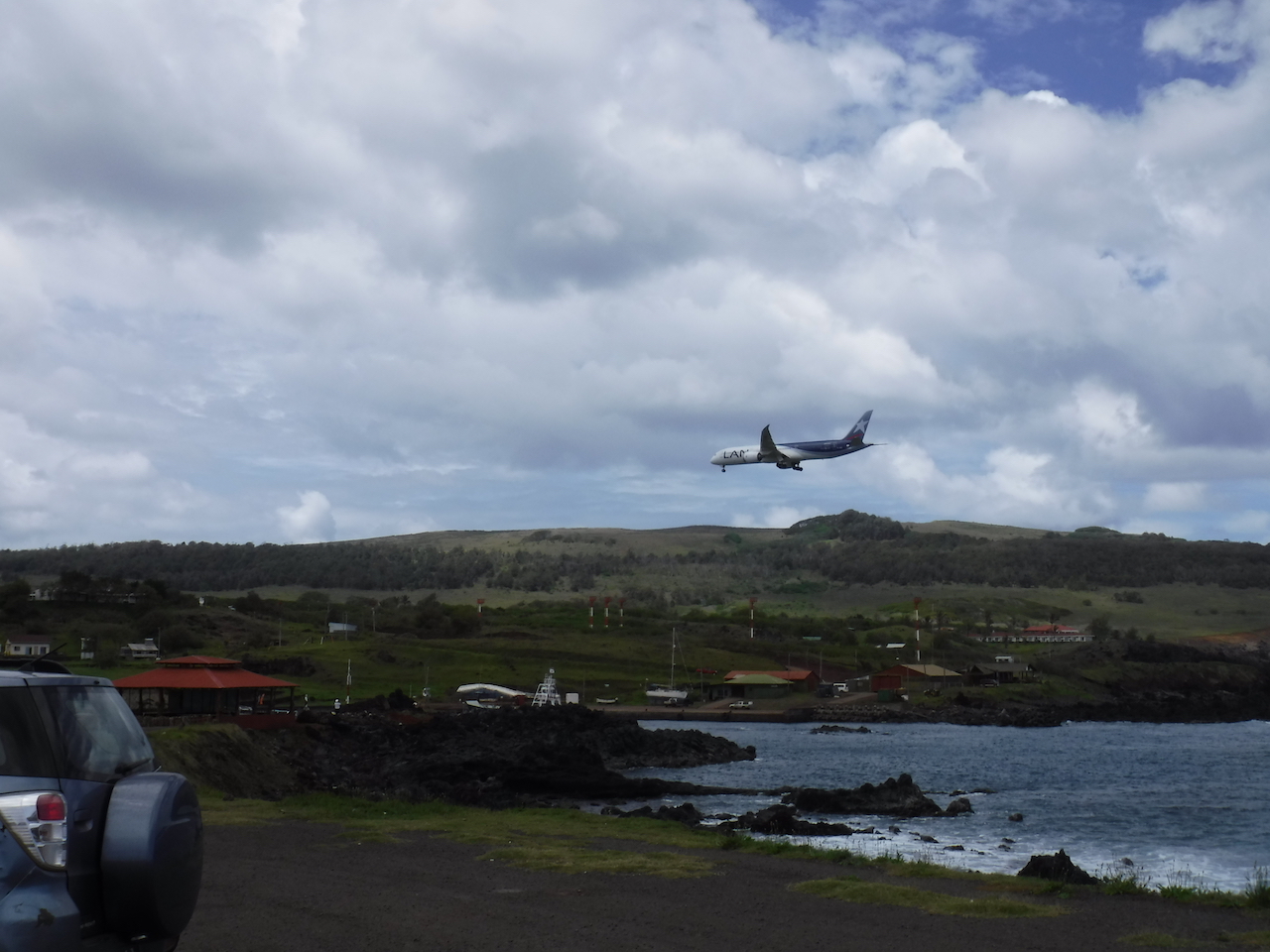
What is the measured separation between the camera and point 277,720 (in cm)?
5200

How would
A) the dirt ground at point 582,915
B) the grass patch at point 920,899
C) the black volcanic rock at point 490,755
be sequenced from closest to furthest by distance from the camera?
1. the dirt ground at point 582,915
2. the grass patch at point 920,899
3. the black volcanic rock at point 490,755

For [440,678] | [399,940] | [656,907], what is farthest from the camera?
[440,678]

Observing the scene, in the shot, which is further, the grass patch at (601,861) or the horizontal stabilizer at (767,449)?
the horizontal stabilizer at (767,449)

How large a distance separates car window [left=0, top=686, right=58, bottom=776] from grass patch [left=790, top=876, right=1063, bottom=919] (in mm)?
11683

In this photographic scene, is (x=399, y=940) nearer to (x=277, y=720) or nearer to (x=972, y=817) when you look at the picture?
(x=972, y=817)

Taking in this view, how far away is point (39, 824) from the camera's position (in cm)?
599

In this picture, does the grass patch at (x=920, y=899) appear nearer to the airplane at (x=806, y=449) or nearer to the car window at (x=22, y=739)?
the car window at (x=22, y=739)

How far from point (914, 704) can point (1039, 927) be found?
364 ft

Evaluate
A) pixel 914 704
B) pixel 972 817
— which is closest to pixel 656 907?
pixel 972 817

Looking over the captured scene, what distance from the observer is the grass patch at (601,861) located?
17.9 meters

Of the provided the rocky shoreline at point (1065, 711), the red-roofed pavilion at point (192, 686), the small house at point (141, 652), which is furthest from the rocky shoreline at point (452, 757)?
the rocky shoreline at point (1065, 711)

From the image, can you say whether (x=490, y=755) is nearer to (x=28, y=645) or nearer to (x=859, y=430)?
(x=859, y=430)

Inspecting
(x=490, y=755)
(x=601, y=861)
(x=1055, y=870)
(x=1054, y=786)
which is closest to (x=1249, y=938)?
(x=1055, y=870)

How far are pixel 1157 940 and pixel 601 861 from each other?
28.2 feet
